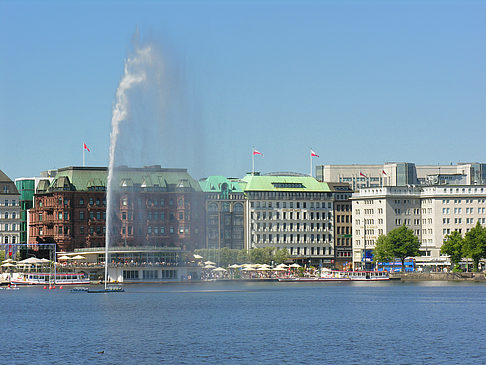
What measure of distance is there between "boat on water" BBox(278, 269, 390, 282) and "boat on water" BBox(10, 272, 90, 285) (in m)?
35.3

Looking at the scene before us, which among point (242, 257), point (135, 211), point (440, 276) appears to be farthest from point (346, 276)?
point (135, 211)

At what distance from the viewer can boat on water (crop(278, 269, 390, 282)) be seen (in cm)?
17856

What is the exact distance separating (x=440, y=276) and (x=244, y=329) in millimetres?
106959

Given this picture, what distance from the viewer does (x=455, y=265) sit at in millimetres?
186625

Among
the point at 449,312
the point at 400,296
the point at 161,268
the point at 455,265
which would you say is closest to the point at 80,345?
the point at 449,312

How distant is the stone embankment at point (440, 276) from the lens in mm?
174762

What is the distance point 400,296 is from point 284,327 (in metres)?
47.1

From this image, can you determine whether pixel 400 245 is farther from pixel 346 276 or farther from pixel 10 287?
pixel 10 287

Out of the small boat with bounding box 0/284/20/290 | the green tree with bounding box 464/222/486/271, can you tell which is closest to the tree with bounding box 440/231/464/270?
the green tree with bounding box 464/222/486/271

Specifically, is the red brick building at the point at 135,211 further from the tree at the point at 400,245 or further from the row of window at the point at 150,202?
the tree at the point at 400,245

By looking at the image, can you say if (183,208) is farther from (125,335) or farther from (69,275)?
(125,335)

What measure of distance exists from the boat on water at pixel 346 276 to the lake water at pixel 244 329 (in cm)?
5045

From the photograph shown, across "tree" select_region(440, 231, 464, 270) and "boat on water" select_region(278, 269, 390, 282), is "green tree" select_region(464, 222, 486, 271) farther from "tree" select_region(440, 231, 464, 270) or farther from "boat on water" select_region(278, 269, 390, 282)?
"boat on water" select_region(278, 269, 390, 282)

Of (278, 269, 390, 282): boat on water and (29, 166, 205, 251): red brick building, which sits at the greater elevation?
(29, 166, 205, 251): red brick building
